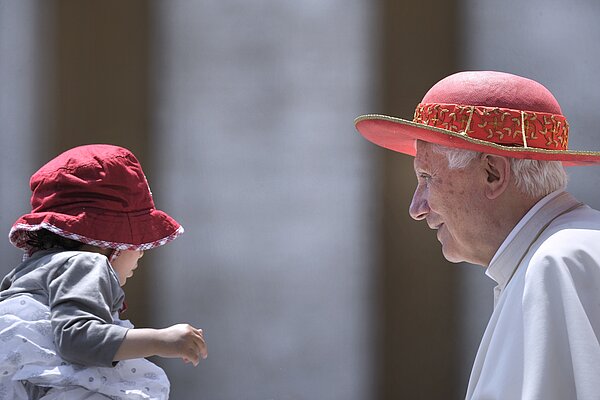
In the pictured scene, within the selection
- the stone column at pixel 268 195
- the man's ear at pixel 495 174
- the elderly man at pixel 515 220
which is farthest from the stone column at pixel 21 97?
A: the man's ear at pixel 495 174

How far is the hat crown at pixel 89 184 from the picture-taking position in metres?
3.21

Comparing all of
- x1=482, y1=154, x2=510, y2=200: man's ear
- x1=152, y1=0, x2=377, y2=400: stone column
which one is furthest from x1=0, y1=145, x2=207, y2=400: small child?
x1=152, y1=0, x2=377, y2=400: stone column

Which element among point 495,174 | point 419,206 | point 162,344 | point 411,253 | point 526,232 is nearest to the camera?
point 526,232

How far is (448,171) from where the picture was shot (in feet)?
9.16

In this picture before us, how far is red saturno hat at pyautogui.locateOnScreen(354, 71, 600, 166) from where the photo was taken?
8.77 ft

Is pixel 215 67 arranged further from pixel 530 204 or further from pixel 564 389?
pixel 564 389

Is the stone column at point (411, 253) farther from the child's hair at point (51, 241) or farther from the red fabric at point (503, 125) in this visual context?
the red fabric at point (503, 125)

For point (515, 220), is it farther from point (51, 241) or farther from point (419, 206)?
point (51, 241)

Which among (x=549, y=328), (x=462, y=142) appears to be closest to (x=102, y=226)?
(x=462, y=142)

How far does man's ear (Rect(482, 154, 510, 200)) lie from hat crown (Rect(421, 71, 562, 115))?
0.15 m

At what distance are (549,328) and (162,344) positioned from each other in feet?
4.06

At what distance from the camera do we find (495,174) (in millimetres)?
2721

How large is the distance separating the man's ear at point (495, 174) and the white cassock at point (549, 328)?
0.25 m

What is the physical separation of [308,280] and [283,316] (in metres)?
0.21
